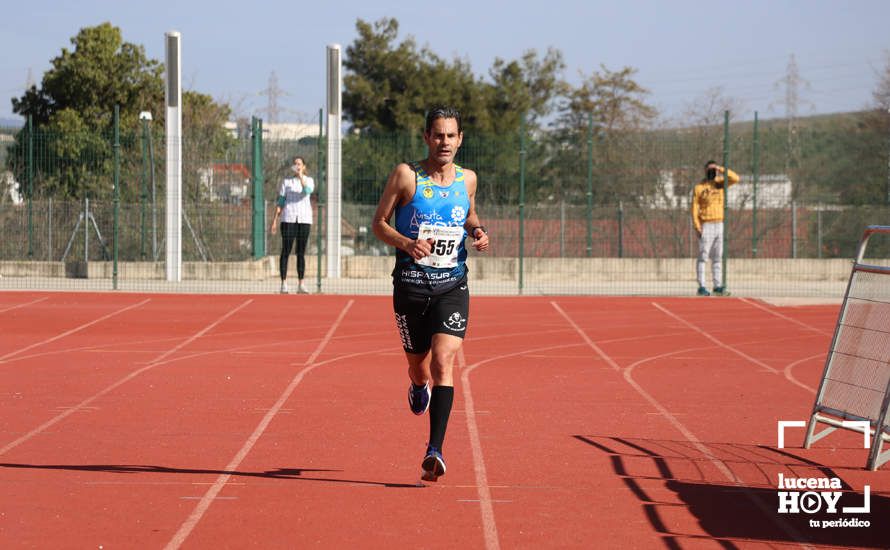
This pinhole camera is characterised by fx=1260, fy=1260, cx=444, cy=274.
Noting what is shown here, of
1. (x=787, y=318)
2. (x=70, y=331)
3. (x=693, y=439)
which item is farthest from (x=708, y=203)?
(x=693, y=439)

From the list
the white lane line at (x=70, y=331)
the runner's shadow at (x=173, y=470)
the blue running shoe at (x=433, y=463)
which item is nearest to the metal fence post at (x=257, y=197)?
the white lane line at (x=70, y=331)

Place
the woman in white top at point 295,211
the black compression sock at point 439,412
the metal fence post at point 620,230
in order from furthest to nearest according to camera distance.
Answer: the metal fence post at point 620,230 < the woman in white top at point 295,211 < the black compression sock at point 439,412

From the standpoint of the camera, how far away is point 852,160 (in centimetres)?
2891

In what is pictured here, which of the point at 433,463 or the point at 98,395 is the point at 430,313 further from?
the point at 98,395

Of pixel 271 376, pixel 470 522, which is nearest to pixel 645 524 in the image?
pixel 470 522

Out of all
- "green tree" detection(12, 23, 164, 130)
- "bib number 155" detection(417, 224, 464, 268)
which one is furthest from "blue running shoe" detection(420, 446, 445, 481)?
"green tree" detection(12, 23, 164, 130)

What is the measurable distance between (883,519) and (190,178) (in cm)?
1875

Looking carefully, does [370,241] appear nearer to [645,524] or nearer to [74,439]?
[74,439]

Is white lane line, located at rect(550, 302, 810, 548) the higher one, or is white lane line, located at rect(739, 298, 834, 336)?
white lane line, located at rect(739, 298, 834, 336)

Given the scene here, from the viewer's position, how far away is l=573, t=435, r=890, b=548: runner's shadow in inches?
212

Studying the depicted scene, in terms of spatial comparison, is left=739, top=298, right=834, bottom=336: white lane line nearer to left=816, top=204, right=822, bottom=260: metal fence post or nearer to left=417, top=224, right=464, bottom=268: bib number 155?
left=816, top=204, right=822, bottom=260: metal fence post

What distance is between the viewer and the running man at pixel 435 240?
6.36 meters

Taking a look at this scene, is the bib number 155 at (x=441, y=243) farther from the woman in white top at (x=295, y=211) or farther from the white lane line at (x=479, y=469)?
the woman in white top at (x=295, y=211)

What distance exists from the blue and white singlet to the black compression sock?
1.68 ft
